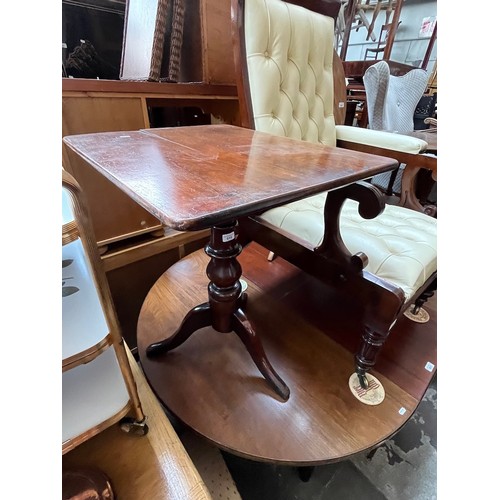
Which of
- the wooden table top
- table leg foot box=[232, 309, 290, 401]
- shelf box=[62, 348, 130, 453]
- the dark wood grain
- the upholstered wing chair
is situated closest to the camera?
the wooden table top

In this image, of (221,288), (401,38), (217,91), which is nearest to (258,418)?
(221,288)

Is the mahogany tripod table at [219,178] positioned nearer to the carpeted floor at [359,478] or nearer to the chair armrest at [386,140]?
the carpeted floor at [359,478]

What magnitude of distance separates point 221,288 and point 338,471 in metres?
0.65

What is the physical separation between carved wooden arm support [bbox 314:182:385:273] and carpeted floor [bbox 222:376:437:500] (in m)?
0.53

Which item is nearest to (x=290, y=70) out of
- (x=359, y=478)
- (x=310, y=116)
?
(x=310, y=116)

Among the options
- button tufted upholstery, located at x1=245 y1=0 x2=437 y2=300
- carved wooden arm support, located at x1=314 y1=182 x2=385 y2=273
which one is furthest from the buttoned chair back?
carved wooden arm support, located at x1=314 y1=182 x2=385 y2=273

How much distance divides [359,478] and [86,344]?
32.9 inches

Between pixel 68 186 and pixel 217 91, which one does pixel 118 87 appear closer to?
pixel 217 91

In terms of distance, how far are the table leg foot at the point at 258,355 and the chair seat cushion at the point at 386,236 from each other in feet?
0.88

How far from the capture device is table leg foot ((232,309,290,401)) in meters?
0.65

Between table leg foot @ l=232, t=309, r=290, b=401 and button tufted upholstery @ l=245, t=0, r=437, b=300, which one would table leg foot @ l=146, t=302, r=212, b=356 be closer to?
table leg foot @ l=232, t=309, r=290, b=401

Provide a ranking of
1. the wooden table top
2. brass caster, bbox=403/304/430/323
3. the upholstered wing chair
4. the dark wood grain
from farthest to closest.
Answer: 1. the upholstered wing chair
2. brass caster, bbox=403/304/430/323
3. the dark wood grain
4. the wooden table top
